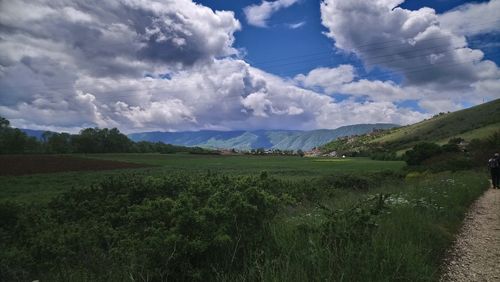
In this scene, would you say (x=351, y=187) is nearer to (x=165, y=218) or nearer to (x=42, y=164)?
(x=165, y=218)

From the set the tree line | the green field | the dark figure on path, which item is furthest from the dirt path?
the tree line

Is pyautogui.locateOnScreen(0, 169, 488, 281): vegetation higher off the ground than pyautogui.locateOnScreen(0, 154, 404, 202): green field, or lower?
higher

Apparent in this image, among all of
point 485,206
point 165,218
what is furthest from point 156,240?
point 485,206

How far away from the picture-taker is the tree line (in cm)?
10694

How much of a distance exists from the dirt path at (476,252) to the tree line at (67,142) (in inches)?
4830

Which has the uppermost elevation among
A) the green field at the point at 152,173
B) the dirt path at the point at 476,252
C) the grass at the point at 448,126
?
the grass at the point at 448,126

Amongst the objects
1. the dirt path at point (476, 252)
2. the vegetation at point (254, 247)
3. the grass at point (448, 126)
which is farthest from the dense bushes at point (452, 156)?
the grass at point (448, 126)

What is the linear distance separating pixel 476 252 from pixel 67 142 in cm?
13849

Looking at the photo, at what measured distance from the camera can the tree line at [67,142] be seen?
10694 cm

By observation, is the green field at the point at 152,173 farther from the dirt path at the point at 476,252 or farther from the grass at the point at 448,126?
the grass at the point at 448,126

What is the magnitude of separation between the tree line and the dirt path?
403ft

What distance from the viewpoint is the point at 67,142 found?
12544 cm

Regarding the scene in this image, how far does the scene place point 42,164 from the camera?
6006cm

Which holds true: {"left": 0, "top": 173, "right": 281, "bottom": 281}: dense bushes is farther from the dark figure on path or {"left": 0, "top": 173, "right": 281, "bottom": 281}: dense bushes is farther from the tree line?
the tree line
